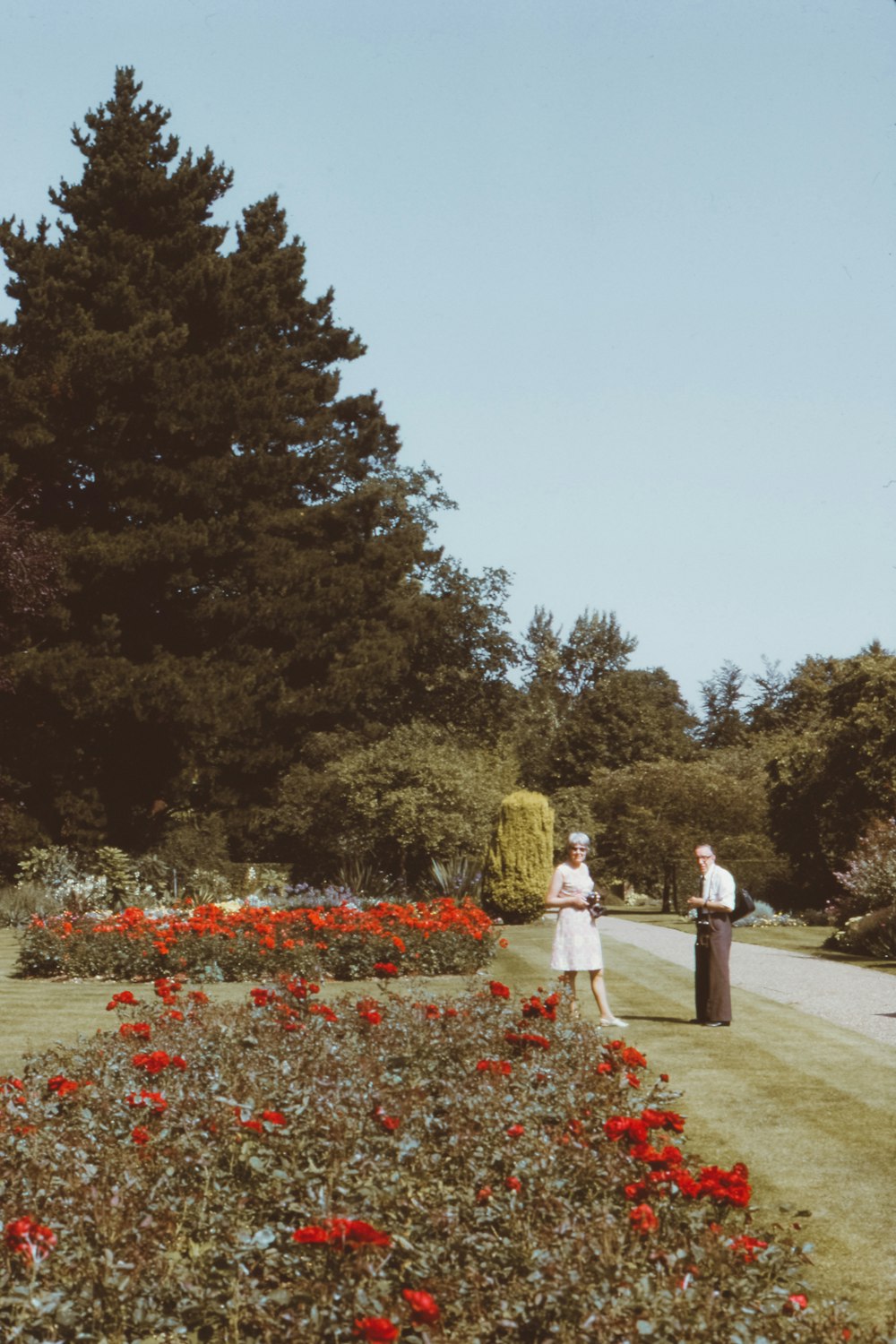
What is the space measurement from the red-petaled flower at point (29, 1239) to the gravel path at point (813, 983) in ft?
24.3

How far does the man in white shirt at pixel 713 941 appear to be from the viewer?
402 inches

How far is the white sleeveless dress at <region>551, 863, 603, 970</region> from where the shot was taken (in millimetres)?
9766

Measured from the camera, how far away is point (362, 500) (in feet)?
108

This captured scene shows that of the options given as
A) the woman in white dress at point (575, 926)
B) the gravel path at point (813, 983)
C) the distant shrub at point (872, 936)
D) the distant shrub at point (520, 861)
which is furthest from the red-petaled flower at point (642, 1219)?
the distant shrub at point (520, 861)

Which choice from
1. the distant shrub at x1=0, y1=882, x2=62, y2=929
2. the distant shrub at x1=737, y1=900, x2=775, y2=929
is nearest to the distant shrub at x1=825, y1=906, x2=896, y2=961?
the distant shrub at x1=737, y1=900, x2=775, y2=929

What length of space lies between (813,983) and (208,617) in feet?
56.0

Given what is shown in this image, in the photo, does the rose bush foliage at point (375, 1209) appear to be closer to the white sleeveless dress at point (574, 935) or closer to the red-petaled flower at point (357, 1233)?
the red-petaled flower at point (357, 1233)

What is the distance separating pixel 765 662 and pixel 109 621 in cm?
4434

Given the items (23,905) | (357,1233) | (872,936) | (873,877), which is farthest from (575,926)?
(23,905)

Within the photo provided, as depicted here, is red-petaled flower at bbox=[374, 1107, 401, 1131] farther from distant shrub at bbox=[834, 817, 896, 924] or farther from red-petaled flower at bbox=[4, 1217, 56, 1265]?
distant shrub at bbox=[834, 817, 896, 924]

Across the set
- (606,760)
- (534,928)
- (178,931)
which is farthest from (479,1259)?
(606,760)

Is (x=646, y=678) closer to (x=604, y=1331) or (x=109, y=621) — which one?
(x=109, y=621)

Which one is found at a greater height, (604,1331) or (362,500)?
(362,500)

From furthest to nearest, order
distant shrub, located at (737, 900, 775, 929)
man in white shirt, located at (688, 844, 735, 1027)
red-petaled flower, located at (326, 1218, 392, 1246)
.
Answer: distant shrub, located at (737, 900, 775, 929)
man in white shirt, located at (688, 844, 735, 1027)
red-petaled flower, located at (326, 1218, 392, 1246)
